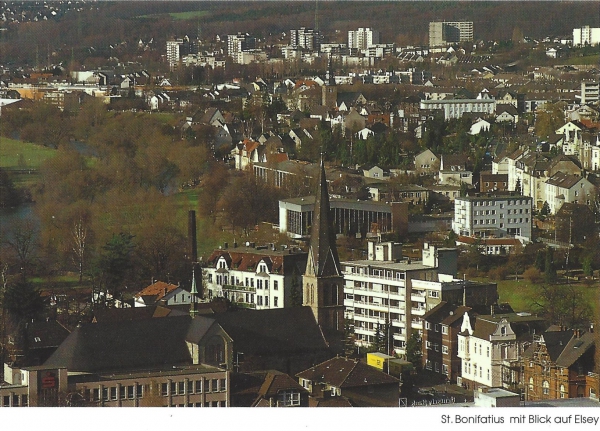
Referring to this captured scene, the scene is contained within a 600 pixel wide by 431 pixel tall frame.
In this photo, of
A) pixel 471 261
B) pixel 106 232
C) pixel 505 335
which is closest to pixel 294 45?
pixel 106 232

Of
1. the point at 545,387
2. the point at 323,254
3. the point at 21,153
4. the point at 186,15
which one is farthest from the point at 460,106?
the point at 545,387

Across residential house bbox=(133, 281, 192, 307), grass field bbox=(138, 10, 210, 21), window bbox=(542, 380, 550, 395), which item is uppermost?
window bbox=(542, 380, 550, 395)

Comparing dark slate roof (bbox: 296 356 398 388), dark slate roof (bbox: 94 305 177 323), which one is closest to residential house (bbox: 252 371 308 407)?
dark slate roof (bbox: 296 356 398 388)

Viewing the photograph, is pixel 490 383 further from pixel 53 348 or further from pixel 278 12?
pixel 278 12

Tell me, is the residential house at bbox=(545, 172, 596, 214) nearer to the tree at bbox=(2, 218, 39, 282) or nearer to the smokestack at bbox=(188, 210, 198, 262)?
the smokestack at bbox=(188, 210, 198, 262)

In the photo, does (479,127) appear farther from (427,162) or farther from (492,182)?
(492,182)

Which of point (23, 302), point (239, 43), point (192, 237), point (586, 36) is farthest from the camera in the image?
point (239, 43)

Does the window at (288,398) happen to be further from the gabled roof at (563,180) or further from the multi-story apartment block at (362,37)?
the multi-story apartment block at (362,37)
